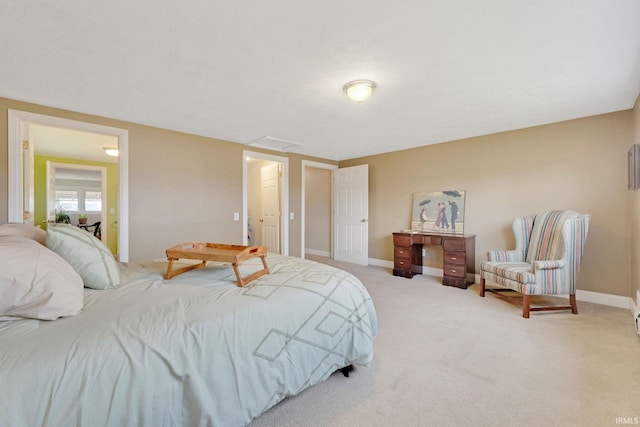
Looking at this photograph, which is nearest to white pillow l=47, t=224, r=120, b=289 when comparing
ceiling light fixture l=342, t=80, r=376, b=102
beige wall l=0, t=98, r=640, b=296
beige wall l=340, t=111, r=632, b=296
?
beige wall l=0, t=98, r=640, b=296

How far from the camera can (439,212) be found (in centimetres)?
473

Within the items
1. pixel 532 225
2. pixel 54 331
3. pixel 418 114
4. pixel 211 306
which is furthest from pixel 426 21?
pixel 532 225

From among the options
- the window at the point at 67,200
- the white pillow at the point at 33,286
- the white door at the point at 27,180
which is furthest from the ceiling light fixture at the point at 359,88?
the window at the point at 67,200

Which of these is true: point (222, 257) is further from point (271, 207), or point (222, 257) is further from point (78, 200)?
point (78, 200)

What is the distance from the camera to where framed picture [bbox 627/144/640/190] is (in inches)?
106

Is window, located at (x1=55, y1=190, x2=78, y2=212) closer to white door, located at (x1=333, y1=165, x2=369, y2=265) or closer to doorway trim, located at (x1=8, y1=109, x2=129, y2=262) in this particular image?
doorway trim, located at (x1=8, y1=109, x2=129, y2=262)

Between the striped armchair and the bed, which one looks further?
the striped armchair

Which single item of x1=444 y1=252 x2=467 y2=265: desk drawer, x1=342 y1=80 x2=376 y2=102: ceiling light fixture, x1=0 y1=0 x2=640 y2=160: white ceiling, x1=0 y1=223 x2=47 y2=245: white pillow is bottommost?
x1=444 y1=252 x2=467 y2=265: desk drawer

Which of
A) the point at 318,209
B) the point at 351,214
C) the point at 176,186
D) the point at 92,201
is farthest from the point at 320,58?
the point at 92,201

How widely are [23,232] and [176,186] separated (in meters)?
2.39

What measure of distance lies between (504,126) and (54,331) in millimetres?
4724

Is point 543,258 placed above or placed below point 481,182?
below

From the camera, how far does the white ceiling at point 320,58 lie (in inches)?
65.4

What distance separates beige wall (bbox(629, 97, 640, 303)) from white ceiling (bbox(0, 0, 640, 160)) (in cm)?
22
